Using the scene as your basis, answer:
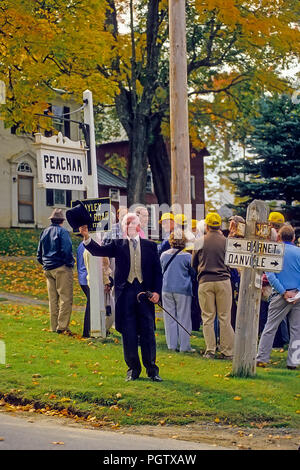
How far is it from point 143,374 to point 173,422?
88.1 inches

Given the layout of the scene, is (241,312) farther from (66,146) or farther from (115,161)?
(115,161)

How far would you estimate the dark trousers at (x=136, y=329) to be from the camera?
10031 millimetres

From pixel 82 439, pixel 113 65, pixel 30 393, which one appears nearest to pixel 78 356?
pixel 30 393

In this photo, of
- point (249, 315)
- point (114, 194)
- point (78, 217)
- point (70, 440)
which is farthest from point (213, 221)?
point (114, 194)

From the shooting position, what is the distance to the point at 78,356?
452 inches

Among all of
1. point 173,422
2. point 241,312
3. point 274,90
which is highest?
point 274,90

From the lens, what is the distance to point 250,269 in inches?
411

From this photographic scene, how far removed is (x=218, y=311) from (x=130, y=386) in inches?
115

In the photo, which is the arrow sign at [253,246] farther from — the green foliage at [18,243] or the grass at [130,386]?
the green foliage at [18,243]

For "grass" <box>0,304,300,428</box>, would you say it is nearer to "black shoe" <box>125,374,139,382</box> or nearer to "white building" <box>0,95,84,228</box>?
"black shoe" <box>125,374,139,382</box>

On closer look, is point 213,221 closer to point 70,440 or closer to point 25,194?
point 70,440

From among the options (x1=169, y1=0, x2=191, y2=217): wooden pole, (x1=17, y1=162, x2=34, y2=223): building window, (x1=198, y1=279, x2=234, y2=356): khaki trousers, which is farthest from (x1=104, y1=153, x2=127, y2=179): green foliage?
(x1=198, y1=279, x2=234, y2=356): khaki trousers

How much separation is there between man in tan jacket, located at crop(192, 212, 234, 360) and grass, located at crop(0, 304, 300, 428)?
1.31 feet

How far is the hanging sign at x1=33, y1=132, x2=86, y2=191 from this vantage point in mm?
12258
